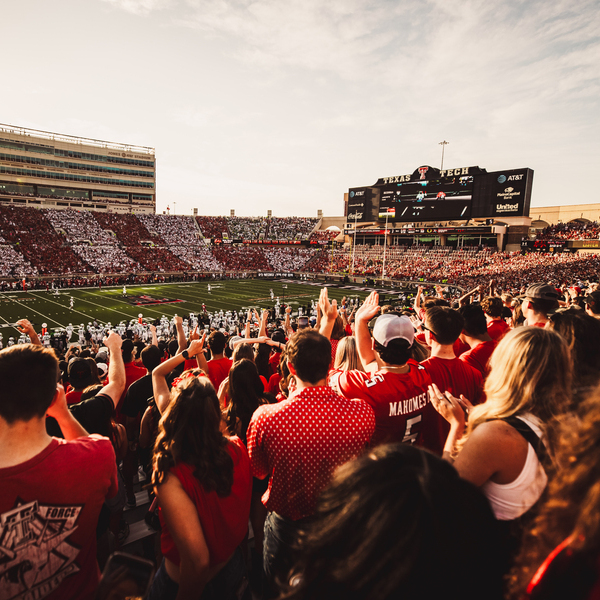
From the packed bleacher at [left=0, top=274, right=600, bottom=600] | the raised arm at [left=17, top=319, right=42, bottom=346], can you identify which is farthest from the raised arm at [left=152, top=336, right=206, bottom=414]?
the raised arm at [left=17, top=319, right=42, bottom=346]

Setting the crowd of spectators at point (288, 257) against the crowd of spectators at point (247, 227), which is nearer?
the crowd of spectators at point (288, 257)

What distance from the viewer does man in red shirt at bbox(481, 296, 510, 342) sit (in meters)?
5.77

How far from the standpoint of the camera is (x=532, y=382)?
78.2 inches

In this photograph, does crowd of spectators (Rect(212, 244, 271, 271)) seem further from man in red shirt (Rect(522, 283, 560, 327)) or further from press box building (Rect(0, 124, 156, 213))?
man in red shirt (Rect(522, 283, 560, 327))

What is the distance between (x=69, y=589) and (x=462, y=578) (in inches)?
84.2

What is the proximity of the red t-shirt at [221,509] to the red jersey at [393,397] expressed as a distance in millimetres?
929

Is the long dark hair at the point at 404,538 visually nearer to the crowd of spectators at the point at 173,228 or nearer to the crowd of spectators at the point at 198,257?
the crowd of spectators at the point at 198,257

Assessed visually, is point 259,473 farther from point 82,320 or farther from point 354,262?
point 354,262

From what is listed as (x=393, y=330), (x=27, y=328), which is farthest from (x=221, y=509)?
(x=27, y=328)

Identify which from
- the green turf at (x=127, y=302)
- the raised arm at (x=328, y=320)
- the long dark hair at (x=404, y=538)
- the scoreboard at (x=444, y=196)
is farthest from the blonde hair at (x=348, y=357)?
the scoreboard at (x=444, y=196)

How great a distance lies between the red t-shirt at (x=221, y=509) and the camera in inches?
77.3

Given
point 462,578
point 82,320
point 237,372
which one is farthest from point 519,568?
point 82,320

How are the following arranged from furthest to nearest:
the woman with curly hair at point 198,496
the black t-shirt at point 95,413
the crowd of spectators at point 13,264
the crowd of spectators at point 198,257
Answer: the crowd of spectators at point 198,257 → the crowd of spectators at point 13,264 → the black t-shirt at point 95,413 → the woman with curly hair at point 198,496

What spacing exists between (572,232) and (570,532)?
2211 inches
